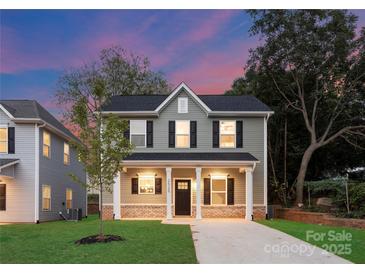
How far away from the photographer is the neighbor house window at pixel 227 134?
23359mm

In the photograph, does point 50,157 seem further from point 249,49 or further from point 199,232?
point 249,49

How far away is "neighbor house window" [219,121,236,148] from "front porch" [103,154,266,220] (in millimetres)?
1382

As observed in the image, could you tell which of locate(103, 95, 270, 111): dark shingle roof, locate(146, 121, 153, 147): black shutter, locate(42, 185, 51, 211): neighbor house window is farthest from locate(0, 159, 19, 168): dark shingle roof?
locate(146, 121, 153, 147): black shutter

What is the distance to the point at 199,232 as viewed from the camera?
50.2 ft

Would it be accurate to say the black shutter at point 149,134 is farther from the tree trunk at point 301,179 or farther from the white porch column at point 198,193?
the tree trunk at point 301,179

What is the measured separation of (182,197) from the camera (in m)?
23.4

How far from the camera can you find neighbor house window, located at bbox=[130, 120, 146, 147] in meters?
23.3

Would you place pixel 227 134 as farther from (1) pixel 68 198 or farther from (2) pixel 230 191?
(1) pixel 68 198

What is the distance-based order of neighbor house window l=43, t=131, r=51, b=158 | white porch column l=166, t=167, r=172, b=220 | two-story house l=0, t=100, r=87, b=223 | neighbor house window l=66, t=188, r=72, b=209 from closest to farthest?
two-story house l=0, t=100, r=87, b=223
white porch column l=166, t=167, r=172, b=220
neighbor house window l=43, t=131, r=51, b=158
neighbor house window l=66, t=188, r=72, b=209

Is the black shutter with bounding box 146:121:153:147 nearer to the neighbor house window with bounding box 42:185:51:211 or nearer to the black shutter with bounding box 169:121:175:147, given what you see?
the black shutter with bounding box 169:121:175:147

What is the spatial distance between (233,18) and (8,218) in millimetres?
16835

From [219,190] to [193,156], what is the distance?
8.51ft

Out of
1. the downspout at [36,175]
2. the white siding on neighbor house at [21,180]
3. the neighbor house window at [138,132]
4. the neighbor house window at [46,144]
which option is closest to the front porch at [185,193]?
the neighbor house window at [138,132]
